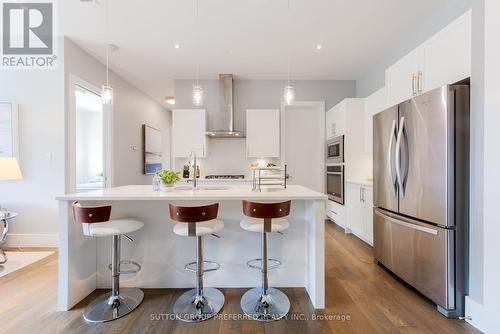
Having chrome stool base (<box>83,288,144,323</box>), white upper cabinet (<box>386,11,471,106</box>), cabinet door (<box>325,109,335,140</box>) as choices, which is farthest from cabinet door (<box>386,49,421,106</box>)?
chrome stool base (<box>83,288,144,323</box>)

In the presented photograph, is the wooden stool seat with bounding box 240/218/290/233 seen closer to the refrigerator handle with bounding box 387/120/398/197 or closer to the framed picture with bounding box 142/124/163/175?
the refrigerator handle with bounding box 387/120/398/197

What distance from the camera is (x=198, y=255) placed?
6.20 ft

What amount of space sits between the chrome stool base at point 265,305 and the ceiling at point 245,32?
9.62 feet

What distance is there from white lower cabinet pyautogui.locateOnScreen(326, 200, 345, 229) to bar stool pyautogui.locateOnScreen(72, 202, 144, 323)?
3248 mm

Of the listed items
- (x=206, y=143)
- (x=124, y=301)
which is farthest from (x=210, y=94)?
(x=124, y=301)

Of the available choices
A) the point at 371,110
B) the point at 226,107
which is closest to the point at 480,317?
the point at 371,110

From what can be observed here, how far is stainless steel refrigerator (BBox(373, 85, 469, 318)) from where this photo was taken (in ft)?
5.82

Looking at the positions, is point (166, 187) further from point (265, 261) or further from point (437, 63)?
point (437, 63)

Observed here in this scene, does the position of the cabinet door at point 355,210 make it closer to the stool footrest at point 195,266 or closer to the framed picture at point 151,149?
the stool footrest at point 195,266

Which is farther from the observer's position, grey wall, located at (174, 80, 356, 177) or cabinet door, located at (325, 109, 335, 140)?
grey wall, located at (174, 80, 356, 177)

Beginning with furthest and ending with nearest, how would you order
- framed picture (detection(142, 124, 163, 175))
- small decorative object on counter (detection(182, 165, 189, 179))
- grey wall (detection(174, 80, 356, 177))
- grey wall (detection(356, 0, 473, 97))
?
framed picture (detection(142, 124, 163, 175))
grey wall (detection(174, 80, 356, 177))
small decorative object on counter (detection(182, 165, 189, 179))
grey wall (detection(356, 0, 473, 97))

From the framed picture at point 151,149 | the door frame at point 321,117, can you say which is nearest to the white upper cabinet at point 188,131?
the door frame at point 321,117

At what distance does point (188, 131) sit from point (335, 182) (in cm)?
288

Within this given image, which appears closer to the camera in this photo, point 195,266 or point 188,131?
point 195,266
